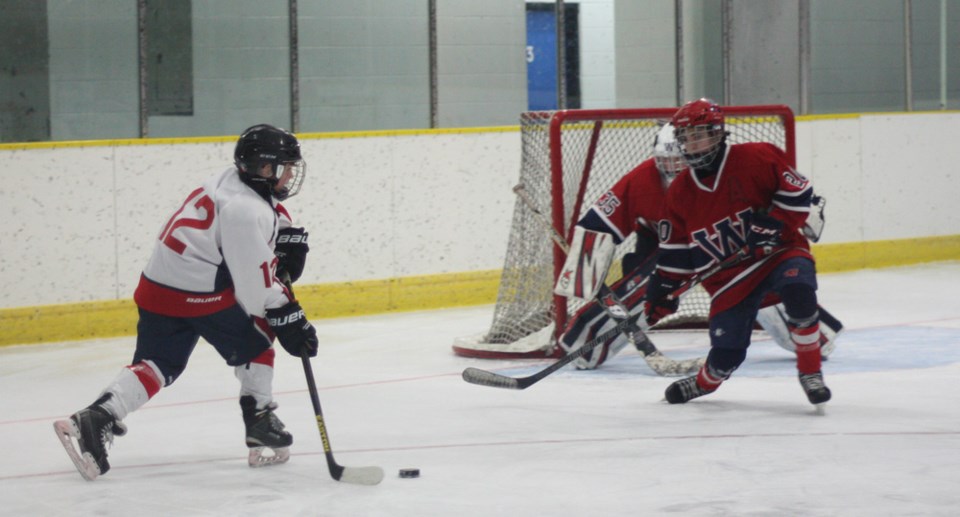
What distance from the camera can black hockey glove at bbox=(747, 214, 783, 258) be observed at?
445cm

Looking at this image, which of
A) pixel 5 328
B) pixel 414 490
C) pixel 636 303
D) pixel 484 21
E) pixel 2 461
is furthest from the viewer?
pixel 484 21

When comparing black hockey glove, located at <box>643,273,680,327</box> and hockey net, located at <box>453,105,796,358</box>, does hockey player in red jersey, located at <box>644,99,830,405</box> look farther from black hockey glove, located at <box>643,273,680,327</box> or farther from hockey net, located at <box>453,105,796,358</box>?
hockey net, located at <box>453,105,796,358</box>

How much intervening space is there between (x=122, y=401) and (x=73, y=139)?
3.65 meters

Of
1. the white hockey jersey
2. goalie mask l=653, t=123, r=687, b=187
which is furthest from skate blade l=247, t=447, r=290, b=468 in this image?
goalie mask l=653, t=123, r=687, b=187

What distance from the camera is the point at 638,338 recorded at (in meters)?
5.54

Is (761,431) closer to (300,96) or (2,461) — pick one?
(2,461)

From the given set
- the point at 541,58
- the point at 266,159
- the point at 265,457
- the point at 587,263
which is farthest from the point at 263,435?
the point at 541,58

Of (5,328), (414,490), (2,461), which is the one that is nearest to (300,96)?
(5,328)

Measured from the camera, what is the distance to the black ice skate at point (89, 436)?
12.0ft

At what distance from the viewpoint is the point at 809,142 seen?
29.5 ft

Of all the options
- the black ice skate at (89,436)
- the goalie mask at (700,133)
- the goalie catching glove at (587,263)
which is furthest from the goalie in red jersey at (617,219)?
the black ice skate at (89,436)

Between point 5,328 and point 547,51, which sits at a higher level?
point 547,51

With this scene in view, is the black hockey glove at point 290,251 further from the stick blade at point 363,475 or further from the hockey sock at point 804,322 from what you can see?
the hockey sock at point 804,322

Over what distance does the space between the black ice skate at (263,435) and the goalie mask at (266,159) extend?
0.60m
